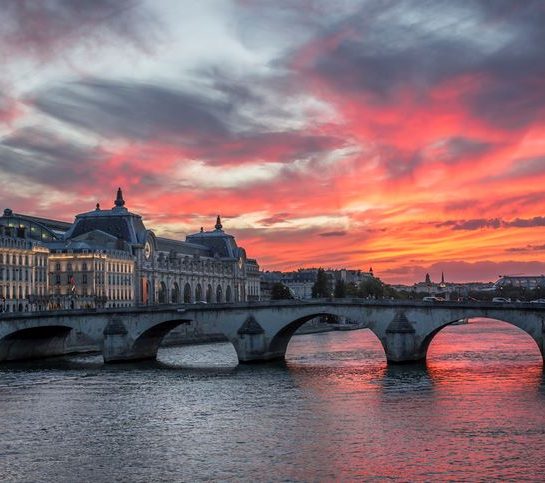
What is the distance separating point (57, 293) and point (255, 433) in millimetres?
104634

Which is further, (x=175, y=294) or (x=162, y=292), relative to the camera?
(x=175, y=294)

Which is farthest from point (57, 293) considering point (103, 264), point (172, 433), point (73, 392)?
point (172, 433)

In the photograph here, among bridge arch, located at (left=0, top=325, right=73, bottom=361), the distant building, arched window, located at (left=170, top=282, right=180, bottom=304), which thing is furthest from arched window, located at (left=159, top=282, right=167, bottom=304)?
bridge arch, located at (left=0, top=325, right=73, bottom=361)

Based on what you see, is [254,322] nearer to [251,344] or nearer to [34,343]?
[251,344]

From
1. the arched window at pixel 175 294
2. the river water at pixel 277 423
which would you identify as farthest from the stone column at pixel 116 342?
the arched window at pixel 175 294

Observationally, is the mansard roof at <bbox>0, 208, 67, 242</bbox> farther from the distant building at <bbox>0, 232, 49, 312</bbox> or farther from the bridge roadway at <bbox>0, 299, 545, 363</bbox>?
the bridge roadway at <bbox>0, 299, 545, 363</bbox>

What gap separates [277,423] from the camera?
53.0m

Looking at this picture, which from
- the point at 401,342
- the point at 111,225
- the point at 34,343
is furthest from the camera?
the point at 111,225

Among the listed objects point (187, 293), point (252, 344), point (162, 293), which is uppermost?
point (187, 293)

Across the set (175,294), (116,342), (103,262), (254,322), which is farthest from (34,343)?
(175,294)

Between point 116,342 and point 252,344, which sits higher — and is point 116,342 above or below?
above

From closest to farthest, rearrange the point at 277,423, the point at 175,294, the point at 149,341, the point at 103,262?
the point at 277,423 → the point at 149,341 → the point at 103,262 → the point at 175,294

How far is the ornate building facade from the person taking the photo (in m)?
148

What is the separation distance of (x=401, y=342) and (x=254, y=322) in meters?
14.2
